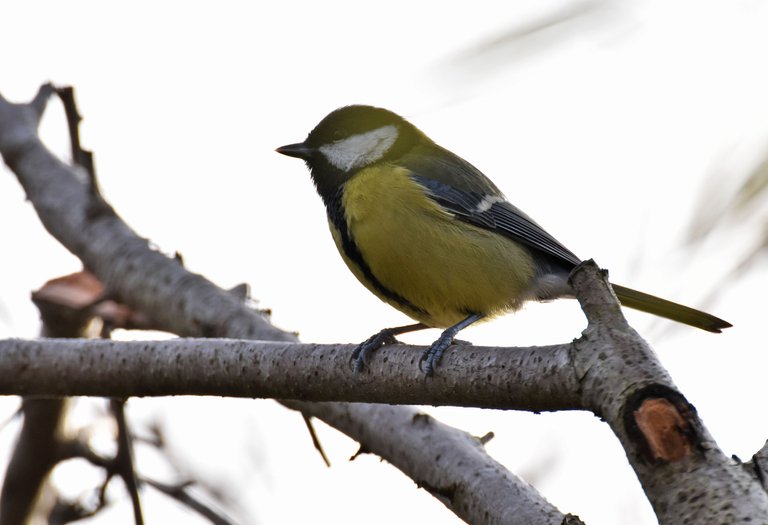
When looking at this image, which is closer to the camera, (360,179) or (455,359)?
(455,359)

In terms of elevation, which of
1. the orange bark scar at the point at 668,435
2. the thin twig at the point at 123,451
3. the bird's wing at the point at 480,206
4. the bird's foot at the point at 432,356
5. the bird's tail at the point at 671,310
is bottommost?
the orange bark scar at the point at 668,435

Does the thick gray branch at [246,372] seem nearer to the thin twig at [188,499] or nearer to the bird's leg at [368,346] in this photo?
the bird's leg at [368,346]

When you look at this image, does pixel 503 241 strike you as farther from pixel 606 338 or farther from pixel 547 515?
pixel 606 338

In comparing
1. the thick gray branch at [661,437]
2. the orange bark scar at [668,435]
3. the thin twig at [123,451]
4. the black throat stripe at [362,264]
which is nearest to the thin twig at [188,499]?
the thin twig at [123,451]

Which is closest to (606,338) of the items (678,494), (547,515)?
(678,494)

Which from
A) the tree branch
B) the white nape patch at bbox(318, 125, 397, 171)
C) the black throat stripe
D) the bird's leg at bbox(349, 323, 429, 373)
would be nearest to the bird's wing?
the white nape patch at bbox(318, 125, 397, 171)

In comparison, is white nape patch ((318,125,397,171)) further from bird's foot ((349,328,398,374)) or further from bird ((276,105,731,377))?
bird's foot ((349,328,398,374))

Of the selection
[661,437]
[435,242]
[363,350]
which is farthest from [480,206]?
[661,437]
